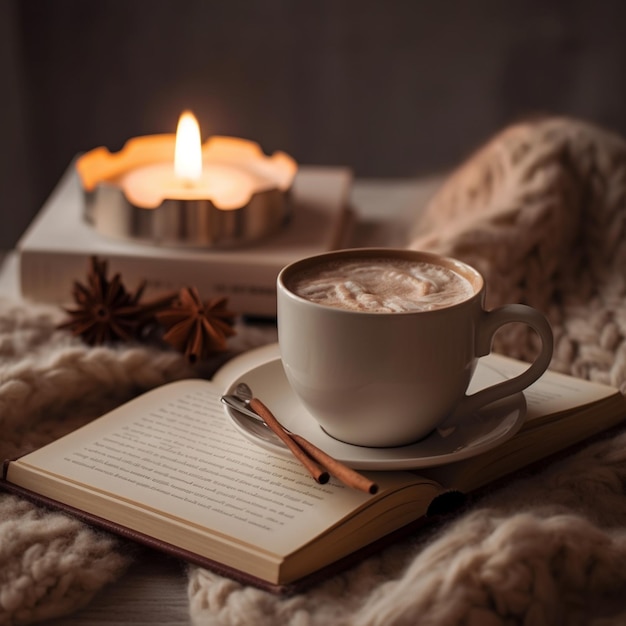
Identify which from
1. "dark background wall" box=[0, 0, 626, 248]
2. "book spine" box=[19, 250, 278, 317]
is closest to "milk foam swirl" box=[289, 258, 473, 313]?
"book spine" box=[19, 250, 278, 317]

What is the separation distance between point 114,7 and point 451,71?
0.75 meters

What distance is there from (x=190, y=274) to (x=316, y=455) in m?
0.39

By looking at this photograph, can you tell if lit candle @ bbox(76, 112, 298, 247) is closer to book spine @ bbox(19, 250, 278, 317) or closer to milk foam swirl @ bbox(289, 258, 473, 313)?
book spine @ bbox(19, 250, 278, 317)

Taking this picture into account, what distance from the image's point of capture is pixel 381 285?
59 cm

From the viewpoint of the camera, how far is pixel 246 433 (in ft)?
1.85

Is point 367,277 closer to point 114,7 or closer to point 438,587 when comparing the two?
point 438,587

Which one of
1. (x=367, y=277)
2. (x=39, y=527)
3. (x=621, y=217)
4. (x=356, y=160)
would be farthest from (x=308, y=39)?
(x=39, y=527)

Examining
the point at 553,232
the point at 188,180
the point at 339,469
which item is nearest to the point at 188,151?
the point at 188,180

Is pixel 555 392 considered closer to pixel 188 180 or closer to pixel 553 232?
pixel 553 232

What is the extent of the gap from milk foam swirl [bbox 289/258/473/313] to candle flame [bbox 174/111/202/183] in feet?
1.07

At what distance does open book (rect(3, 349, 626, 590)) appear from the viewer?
49 cm

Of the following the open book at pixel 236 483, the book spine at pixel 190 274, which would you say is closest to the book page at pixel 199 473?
the open book at pixel 236 483

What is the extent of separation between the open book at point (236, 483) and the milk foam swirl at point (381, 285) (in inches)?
4.1

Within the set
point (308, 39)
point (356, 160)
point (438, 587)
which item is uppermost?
point (308, 39)
